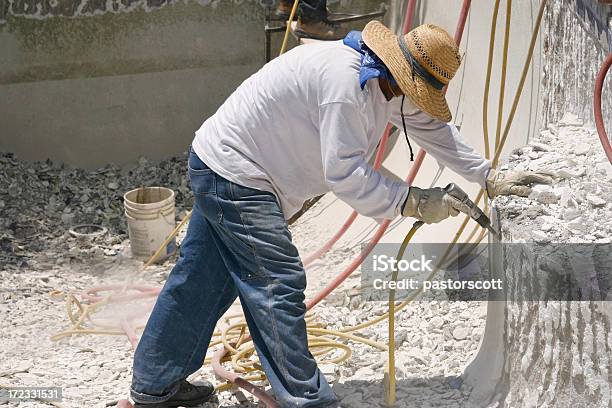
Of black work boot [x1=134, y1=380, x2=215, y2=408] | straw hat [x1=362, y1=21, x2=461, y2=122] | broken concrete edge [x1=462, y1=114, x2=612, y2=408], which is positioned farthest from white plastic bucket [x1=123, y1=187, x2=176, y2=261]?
straw hat [x1=362, y1=21, x2=461, y2=122]

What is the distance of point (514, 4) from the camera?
4.48 meters

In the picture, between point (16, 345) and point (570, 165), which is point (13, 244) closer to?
point (16, 345)

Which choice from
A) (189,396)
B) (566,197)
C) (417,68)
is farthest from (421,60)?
(189,396)

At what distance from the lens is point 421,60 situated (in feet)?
9.79

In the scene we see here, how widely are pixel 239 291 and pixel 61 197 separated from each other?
346 cm

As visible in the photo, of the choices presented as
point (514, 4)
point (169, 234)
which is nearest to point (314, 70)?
point (514, 4)

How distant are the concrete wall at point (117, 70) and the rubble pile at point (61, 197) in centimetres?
16

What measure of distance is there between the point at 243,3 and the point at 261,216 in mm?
3979

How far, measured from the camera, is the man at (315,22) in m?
6.12

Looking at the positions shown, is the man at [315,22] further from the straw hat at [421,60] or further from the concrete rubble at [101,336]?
the straw hat at [421,60]

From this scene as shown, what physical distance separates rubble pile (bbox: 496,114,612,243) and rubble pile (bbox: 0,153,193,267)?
3232mm

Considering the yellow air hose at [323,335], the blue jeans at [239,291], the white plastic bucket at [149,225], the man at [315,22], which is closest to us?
the blue jeans at [239,291]

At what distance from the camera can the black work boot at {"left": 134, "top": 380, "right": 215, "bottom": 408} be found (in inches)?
144

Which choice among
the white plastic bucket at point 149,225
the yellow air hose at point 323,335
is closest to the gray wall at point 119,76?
the white plastic bucket at point 149,225
